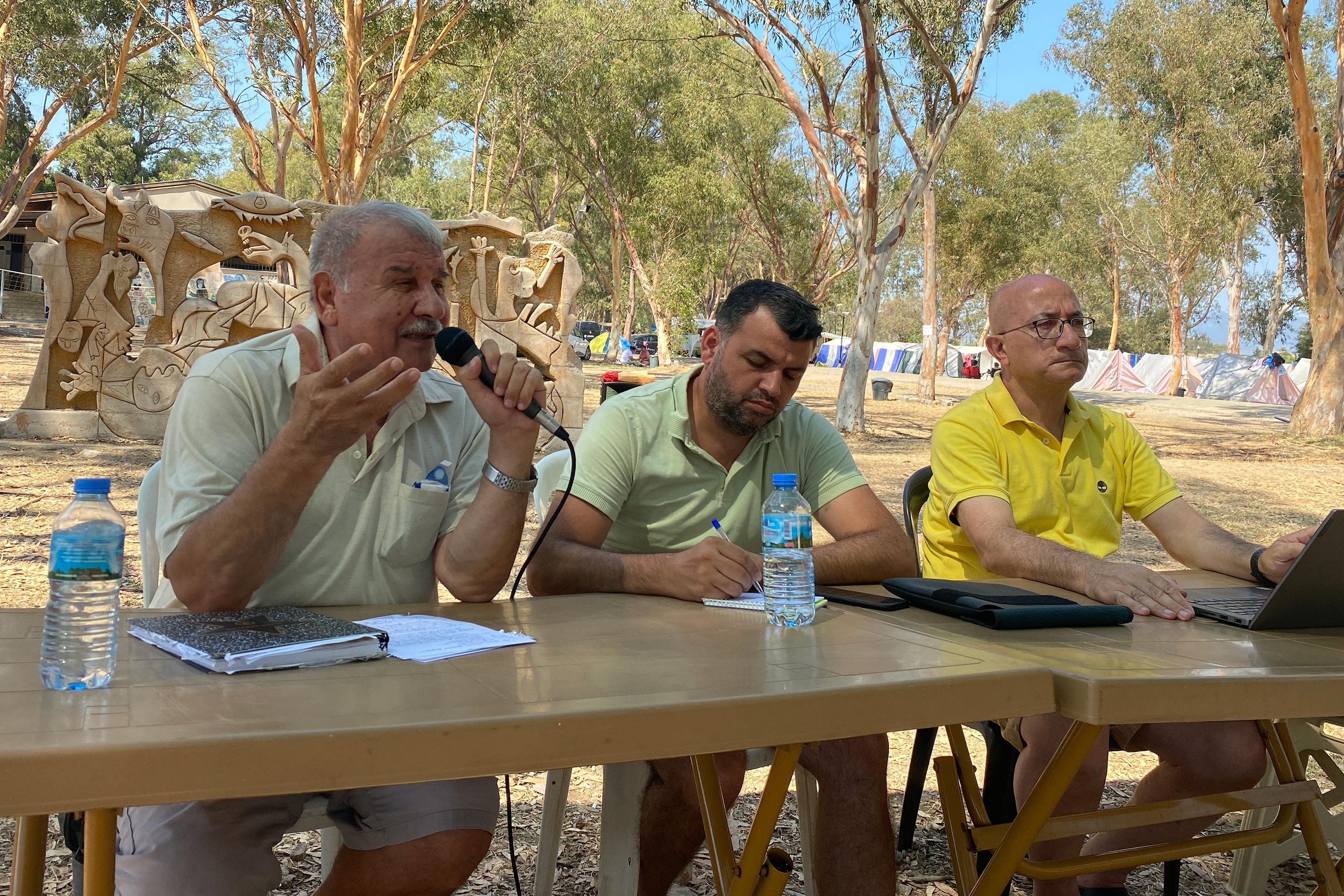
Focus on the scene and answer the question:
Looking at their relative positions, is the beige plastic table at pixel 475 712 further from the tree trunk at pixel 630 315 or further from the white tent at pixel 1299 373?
the white tent at pixel 1299 373

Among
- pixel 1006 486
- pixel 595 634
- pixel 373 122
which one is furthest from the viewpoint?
pixel 373 122

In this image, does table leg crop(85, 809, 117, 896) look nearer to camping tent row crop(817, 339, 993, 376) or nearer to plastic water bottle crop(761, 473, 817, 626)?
plastic water bottle crop(761, 473, 817, 626)

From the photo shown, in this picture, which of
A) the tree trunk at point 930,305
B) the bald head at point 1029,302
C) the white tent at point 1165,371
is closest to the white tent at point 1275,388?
the white tent at point 1165,371

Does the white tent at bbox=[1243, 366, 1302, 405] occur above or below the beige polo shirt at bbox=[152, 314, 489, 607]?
above

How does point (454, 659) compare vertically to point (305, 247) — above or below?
below

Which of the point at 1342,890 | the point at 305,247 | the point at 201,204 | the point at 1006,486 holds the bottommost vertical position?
the point at 1342,890

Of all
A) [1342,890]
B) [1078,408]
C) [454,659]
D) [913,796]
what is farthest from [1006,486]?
[454,659]

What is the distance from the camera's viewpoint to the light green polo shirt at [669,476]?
2998 mm

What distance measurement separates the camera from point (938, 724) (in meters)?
1.66

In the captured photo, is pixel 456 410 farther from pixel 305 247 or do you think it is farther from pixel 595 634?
pixel 305 247

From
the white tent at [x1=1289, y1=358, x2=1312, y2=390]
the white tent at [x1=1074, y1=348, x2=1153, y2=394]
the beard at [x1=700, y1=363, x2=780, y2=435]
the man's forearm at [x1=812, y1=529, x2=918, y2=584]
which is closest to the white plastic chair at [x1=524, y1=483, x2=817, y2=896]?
the man's forearm at [x1=812, y1=529, x2=918, y2=584]

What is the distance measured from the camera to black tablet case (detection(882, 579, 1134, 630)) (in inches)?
87.9

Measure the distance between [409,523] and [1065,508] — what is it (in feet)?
6.43

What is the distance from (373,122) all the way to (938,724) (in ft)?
85.8
